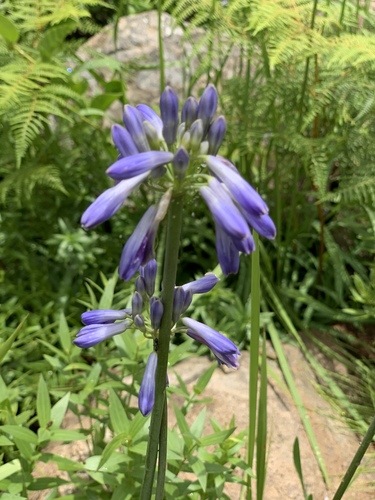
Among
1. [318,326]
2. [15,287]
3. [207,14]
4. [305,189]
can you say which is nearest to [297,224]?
[305,189]

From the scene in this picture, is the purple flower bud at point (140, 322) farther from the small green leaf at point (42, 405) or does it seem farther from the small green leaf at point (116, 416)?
the small green leaf at point (42, 405)

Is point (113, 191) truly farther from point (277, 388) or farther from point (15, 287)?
point (15, 287)

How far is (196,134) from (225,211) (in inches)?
7.6

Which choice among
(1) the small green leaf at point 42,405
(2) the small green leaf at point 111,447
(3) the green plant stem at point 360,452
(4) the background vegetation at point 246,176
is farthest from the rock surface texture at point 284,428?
(3) the green plant stem at point 360,452

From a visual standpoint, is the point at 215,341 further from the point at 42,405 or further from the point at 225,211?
the point at 42,405

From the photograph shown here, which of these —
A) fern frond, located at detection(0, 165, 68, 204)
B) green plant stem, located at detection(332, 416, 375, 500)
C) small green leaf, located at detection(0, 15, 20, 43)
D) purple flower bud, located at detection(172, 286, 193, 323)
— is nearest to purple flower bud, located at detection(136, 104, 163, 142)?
purple flower bud, located at detection(172, 286, 193, 323)

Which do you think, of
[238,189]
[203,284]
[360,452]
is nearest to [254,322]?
[203,284]

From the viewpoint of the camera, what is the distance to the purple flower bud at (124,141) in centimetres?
115

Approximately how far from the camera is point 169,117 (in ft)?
3.61

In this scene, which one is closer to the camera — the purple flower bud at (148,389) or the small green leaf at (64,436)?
the purple flower bud at (148,389)

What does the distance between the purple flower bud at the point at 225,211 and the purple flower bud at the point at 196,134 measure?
0.09 m

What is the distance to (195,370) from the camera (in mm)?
3133

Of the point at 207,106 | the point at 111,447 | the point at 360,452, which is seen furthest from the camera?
the point at 111,447

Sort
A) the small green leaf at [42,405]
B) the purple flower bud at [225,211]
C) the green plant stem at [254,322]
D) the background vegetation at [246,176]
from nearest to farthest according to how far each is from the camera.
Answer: the purple flower bud at [225,211], the green plant stem at [254,322], the small green leaf at [42,405], the background vegetation at [246,176]
